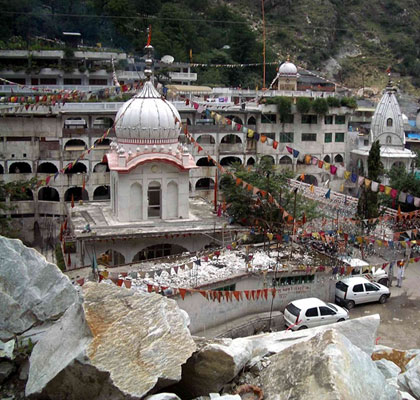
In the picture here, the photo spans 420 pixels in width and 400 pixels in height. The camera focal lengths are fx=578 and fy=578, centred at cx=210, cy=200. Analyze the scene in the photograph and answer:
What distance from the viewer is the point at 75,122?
4334 cm

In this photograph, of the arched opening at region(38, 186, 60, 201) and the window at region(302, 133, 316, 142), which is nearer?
the arched opening at region(38, 186, 60, 201)

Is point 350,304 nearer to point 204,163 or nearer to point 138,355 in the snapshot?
point 138,355

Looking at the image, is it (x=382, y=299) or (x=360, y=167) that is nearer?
(x=382, y=299)

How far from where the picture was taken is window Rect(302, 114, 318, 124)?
1815 inches

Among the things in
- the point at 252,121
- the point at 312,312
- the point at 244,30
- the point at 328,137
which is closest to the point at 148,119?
the point at 312,312

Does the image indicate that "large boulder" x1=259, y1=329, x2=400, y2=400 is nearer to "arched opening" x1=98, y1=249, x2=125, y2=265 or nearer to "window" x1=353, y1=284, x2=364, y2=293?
"window" x1=353, y1=284, x2=364, y2=293

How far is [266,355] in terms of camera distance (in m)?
10.2

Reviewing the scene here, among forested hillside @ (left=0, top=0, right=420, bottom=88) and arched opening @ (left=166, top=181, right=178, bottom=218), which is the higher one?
forested hillside @ (left=0, top=0, right=420, bottom=88)

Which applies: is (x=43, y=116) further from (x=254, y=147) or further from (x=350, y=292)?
(x=350, y=292)

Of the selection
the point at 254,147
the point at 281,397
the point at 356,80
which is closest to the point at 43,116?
the point at 254,147

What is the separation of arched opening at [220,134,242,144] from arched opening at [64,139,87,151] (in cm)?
1081

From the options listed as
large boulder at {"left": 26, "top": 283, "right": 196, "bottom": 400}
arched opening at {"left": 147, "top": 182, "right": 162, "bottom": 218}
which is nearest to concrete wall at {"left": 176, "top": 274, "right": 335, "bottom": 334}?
arched opening at {"left": 147, "top": 182, "right": 162, "bottom": 218}

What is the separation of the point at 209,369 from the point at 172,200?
18.7 metres

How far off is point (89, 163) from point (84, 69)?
14.0 metres
